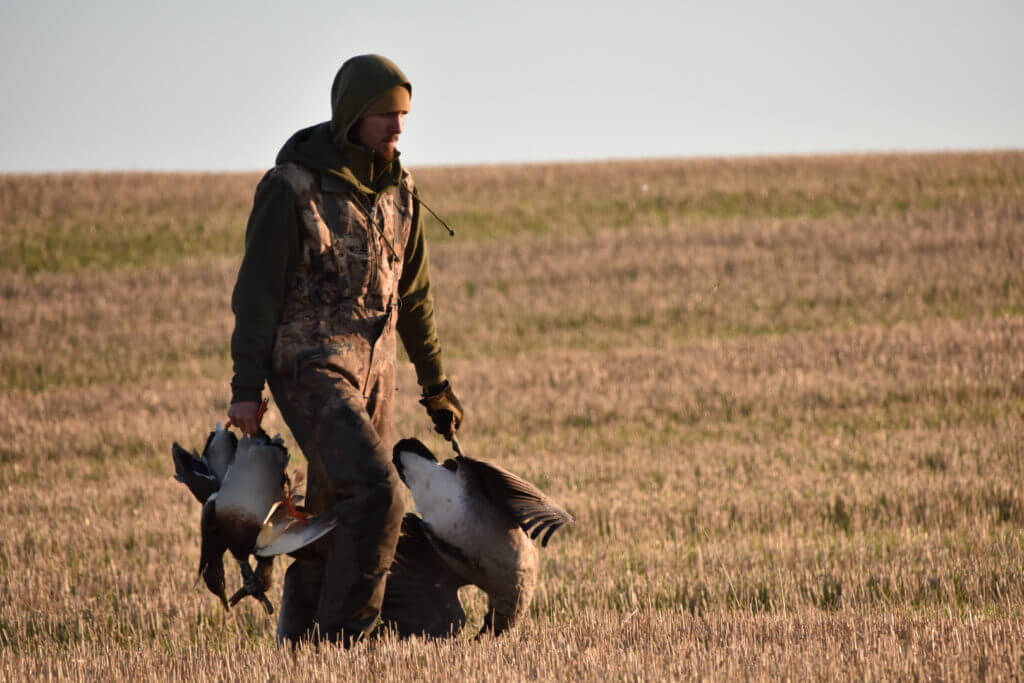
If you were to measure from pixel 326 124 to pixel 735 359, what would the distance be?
398 inches

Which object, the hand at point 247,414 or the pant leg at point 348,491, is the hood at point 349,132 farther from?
the hand at point 247,414

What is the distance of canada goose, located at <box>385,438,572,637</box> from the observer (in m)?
4.78

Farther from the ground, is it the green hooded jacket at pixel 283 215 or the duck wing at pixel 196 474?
the green hooded jacket at pixel 283 215

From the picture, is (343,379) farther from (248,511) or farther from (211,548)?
(211,548)

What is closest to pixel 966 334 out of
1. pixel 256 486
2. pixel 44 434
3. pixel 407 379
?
pixel 407 379

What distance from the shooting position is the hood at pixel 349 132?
178 inches

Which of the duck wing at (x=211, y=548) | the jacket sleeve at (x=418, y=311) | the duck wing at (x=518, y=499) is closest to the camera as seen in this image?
the duck wing at (x=211, y=548)

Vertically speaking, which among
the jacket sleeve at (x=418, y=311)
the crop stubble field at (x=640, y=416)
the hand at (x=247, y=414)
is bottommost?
the crop stubble field at (x=640, y=416)

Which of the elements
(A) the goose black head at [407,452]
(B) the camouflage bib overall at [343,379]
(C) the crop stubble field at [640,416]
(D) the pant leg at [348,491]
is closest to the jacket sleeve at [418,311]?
(B) the camouflage bib overall at [343,379]

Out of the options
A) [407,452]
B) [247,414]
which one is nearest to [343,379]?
[247,414]

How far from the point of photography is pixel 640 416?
39.0 ft

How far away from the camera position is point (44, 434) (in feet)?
39.3

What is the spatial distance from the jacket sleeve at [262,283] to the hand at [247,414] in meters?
0.03

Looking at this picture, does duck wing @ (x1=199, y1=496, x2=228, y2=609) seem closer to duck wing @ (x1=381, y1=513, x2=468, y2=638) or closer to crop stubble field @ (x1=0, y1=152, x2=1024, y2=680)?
crop stubble field @ (x1=0, y1=152, x2=1024, y2=680)
